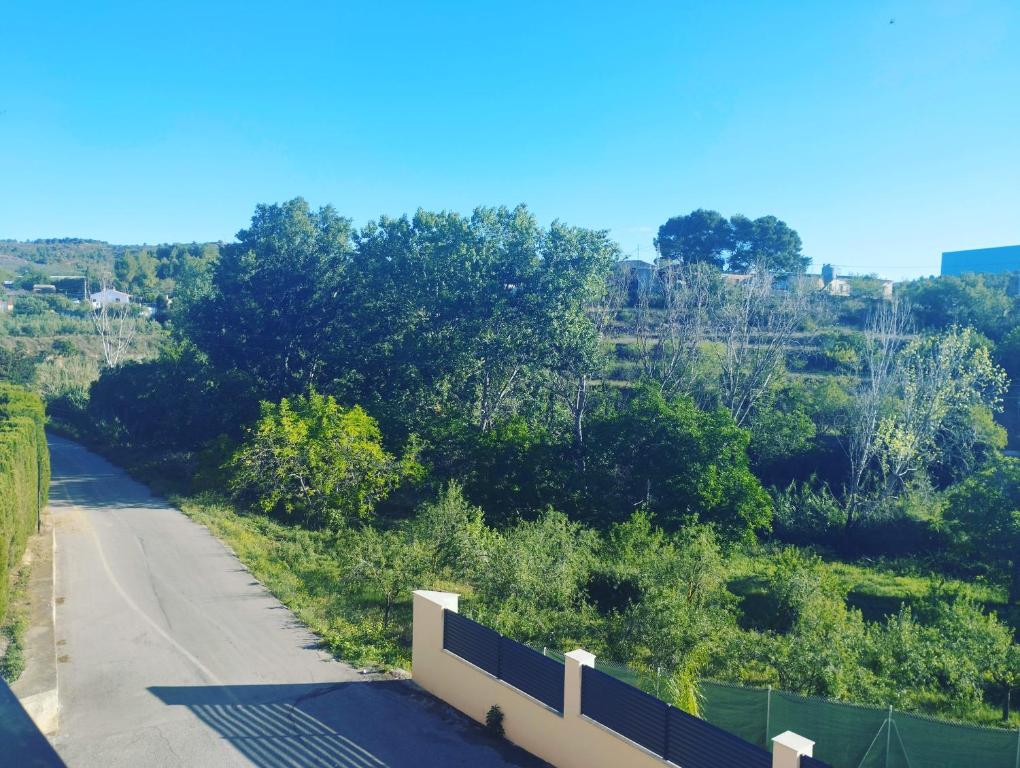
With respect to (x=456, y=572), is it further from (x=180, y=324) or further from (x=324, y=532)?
(x=180, y=324)

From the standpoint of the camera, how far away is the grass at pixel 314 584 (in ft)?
41.9

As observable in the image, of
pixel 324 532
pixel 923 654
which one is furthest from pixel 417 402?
pixel 923 654

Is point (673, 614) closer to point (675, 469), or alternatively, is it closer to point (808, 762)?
point (808, 762)

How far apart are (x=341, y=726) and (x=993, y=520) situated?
1744 centimetres

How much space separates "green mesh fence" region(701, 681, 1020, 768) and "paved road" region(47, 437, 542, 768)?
2712 mm

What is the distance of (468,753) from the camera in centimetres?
959

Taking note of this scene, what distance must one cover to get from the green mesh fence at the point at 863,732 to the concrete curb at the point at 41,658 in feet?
24.6

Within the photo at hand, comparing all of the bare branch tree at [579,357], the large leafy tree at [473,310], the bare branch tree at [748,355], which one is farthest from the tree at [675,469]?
the bare branch tree at [748,355]

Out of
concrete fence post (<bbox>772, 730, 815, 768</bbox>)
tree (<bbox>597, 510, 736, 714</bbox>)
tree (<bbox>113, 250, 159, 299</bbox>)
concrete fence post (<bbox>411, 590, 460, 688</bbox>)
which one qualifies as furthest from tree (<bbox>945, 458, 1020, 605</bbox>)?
tree (<bbox>113, 250, 159, 299</bbox>)

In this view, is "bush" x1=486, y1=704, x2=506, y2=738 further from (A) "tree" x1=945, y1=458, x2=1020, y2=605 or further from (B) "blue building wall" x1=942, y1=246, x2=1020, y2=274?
(B) "blue building wall" x1=942, y1=246, x2=1020, y2=274

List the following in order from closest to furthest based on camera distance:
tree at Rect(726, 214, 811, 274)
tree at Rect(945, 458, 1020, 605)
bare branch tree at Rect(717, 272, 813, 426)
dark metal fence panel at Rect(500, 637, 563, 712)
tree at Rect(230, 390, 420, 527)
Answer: dark metal fence panel at Rect(500, 637, 563, 712)
tree at Rect(945, 458, 1020, 605)
tree at Rect(230, 390, 420, 527)
bare branch tree at Rect(717, 272, 813, 426)
tree at Rect(726, 214, 811, 274)

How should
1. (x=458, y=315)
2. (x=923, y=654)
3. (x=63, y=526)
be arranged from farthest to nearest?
1. (x=458, y=315)
2. (x=63, y=526)
3. (x=923, y=654)

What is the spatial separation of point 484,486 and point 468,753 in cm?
1420

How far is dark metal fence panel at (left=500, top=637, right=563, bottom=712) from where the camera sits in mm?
9273
